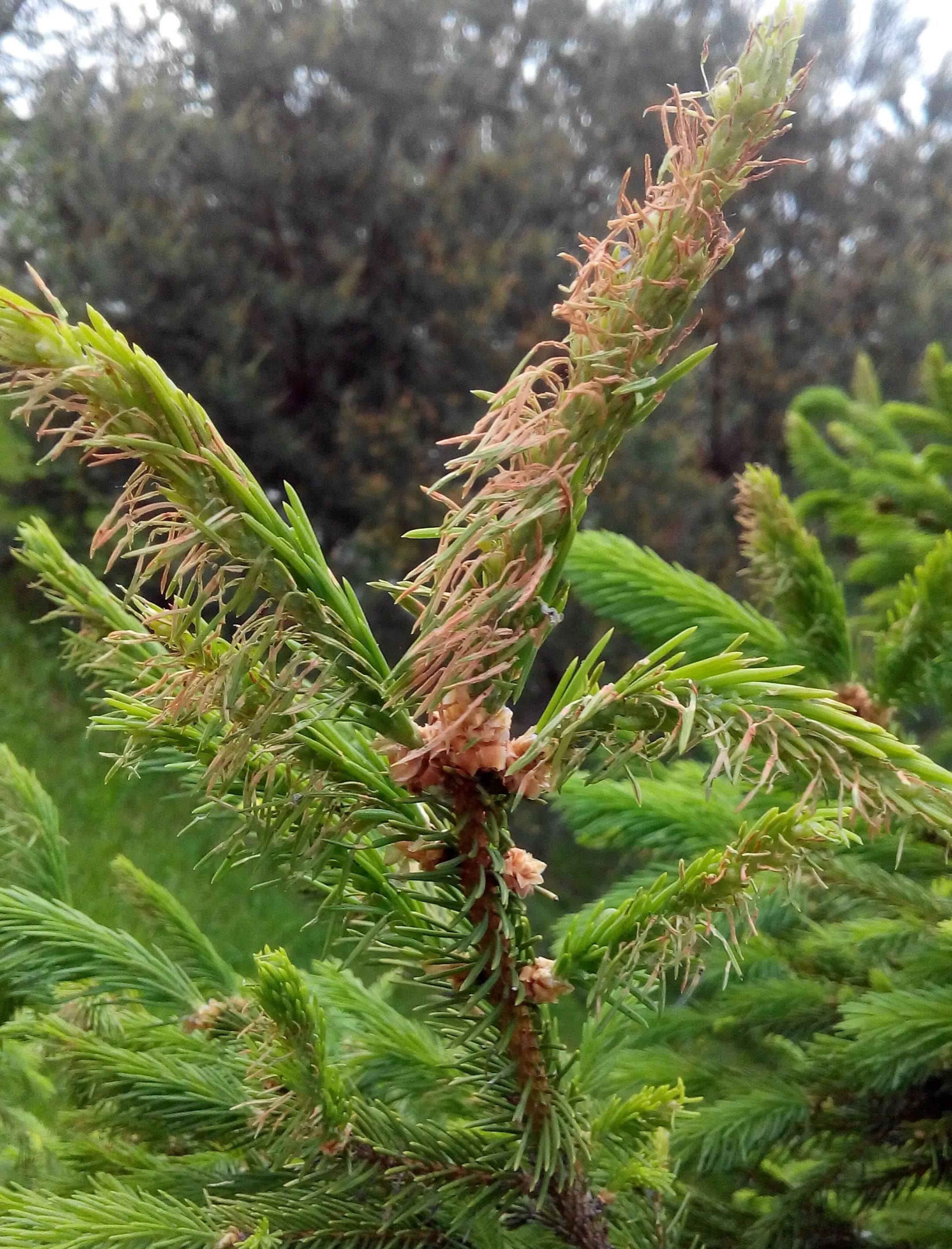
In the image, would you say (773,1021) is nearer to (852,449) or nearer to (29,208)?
(852,449)

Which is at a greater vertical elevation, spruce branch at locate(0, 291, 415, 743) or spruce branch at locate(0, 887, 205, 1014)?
spruce branch at locate(0, 291, 415, 743)

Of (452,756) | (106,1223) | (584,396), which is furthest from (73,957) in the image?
(584,396)

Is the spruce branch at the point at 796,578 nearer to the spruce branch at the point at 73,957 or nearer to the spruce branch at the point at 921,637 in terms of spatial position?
the spruce branch at the point at 921,637

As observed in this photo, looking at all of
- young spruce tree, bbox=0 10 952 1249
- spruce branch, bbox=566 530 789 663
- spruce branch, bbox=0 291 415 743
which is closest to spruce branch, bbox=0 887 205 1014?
young spruce tree, bbox=0 10 952 1249

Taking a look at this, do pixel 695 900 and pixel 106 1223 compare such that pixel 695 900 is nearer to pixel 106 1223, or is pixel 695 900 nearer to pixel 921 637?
pixel 106 1223

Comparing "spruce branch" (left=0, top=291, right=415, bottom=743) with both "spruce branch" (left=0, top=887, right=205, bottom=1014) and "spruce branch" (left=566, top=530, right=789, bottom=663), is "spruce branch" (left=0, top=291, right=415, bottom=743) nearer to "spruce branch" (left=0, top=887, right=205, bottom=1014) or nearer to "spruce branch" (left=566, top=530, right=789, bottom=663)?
"spruce branch" (left=0, top=887, right=205, bottom=1014)

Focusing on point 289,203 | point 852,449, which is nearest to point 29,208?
point 289,203

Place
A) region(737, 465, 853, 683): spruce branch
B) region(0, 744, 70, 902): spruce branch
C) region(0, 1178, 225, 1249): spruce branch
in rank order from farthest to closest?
region(737, 465, 853, 683): spruce branch
region(0, 744, 70, 902): spruce branch
region(0, 1178, 225, 1249): spruce branch
